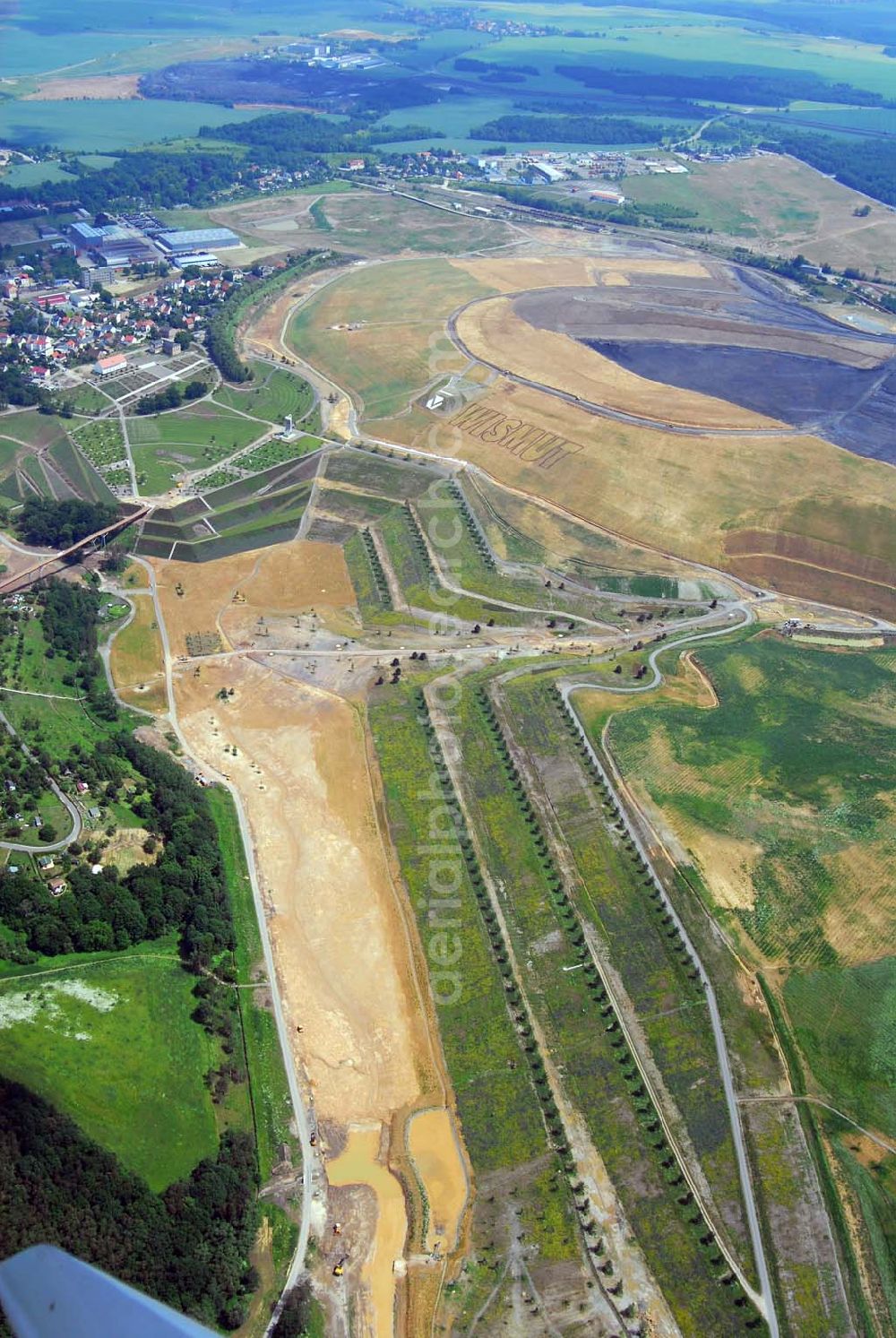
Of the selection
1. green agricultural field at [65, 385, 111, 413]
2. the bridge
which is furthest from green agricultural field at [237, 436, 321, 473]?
green agricultural field at [65, 385, 111, 413]

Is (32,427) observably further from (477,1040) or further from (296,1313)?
(296,1313)

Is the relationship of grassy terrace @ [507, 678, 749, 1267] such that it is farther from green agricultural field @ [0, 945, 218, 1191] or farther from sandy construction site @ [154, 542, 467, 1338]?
green agricultural field @ [0, 945, 218, 1191]

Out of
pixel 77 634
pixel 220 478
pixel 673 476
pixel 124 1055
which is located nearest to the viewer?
pixel 124 1055

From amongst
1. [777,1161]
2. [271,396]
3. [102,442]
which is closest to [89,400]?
[102,442]

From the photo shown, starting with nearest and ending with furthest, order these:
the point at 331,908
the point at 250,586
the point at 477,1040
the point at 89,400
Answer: the point at 477,1040
the point at 331,908
the point at 250,586
the point at 89,400

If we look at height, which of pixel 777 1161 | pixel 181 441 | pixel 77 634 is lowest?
pixel 777 1161

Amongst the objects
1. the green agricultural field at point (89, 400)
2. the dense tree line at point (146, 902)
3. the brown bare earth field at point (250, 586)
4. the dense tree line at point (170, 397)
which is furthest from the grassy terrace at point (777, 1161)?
the green agricultural field at point (89, 400)
